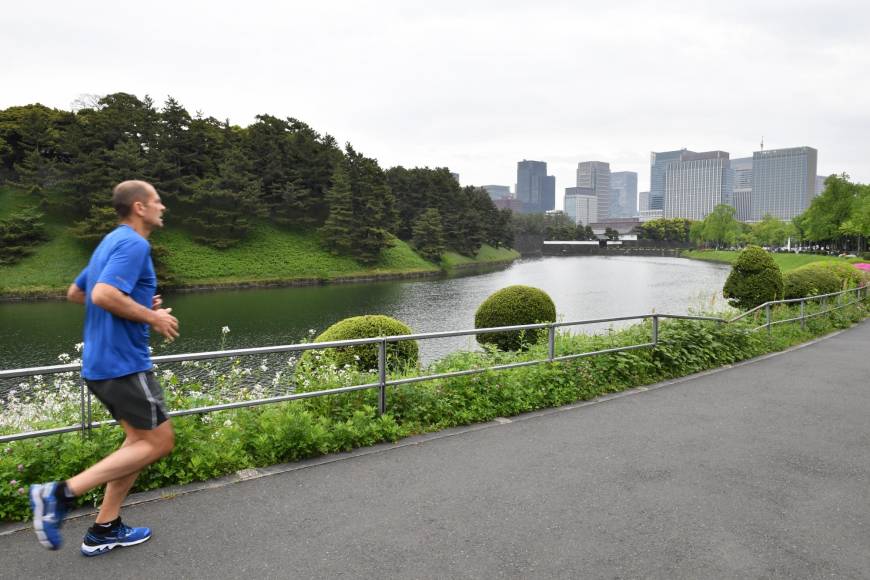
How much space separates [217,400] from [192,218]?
51574 mm

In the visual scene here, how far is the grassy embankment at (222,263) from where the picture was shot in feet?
132

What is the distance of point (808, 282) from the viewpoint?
2155 centimetres

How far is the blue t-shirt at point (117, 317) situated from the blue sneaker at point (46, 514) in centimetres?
67

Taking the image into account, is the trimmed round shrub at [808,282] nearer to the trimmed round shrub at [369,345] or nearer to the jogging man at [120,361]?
the trimmed round shrub at [369,345]

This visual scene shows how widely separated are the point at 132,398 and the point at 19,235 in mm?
48955

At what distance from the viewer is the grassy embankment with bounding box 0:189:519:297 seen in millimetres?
40284

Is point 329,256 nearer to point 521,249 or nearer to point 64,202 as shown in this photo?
point 64,202

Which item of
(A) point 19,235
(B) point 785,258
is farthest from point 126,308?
(B) point 785,258

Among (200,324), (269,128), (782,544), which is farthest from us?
(269,128)

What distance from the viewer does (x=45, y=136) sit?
51.4m

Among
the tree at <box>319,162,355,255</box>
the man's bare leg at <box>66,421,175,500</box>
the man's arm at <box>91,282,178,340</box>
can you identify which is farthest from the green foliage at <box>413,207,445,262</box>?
the man's arm at <box>91,282,178,340</box>

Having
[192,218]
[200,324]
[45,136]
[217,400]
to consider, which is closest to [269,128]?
[192,218]

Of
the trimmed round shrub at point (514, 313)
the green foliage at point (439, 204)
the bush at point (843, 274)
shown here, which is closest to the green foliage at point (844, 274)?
the bush at point (843, 274)

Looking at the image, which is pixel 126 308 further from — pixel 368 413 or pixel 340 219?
pixel 340 219
